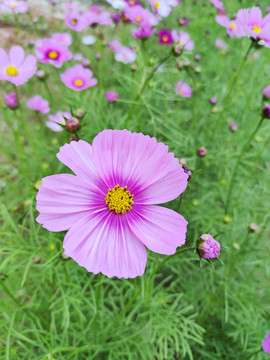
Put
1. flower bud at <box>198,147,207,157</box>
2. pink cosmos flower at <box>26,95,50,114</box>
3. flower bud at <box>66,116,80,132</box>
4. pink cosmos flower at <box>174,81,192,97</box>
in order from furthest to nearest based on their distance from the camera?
pink cosmos flower at <box>174,81,192,97</box>, pink cosmos flower at <box>26,95,50,114</box>, flower bud at <box>198,147,207,157</box>, flower bud at <box>66,116,80,132</box>

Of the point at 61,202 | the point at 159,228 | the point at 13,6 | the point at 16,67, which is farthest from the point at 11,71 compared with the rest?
the point at 159,228

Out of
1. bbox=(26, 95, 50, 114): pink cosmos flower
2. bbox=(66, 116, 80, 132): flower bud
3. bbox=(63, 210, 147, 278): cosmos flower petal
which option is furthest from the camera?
bbox=(26, 95, 50, 114): pink cosmos flower

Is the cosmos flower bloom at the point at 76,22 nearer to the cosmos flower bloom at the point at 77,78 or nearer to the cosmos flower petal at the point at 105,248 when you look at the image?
the cosmos flower bloom at the point at 77,78

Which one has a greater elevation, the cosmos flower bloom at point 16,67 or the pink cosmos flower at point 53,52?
the cosmos flower bloom at point 16,67

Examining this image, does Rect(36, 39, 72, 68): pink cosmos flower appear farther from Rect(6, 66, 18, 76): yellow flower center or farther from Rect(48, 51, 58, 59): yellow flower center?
Rect(6, 66, 18, 76): yellow flower center

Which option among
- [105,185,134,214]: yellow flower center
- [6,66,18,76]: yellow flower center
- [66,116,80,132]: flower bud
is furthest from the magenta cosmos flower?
[6,66,18,76]: yellow flower center

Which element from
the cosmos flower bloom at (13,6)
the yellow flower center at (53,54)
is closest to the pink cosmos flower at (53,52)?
the yellow flower center at (53,54)

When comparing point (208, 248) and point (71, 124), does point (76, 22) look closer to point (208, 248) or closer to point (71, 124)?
point (71, 124)
